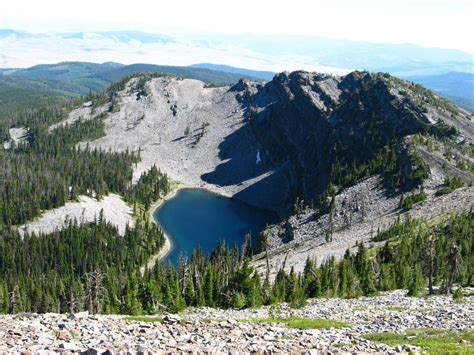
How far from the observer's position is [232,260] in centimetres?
13250

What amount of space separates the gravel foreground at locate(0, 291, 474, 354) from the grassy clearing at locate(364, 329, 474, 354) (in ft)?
5.42

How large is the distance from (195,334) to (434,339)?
20972 millimetres

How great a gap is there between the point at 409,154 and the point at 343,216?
117ft

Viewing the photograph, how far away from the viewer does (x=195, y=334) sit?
37156 millimetres

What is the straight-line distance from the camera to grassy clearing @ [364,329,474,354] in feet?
121

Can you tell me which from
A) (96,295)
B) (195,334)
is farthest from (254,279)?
(195,334)

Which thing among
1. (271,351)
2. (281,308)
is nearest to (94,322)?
(271,351)

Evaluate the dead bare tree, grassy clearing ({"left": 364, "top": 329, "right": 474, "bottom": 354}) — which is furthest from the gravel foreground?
the dead bare tree

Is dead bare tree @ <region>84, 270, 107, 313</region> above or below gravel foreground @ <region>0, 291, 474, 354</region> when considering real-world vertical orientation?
below

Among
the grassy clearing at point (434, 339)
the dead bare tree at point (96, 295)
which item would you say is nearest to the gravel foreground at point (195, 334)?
the grassy clearing at point (434, 339)

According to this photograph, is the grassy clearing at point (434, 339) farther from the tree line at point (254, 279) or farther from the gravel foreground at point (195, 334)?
the tree line at point (254, 279)

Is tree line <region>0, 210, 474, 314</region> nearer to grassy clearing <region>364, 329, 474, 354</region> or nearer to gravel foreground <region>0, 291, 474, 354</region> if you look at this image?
gravel foreground <region>0, 291, 474, 354</region>

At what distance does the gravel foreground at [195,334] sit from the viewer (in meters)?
31.2

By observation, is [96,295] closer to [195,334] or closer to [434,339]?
[195,334]
